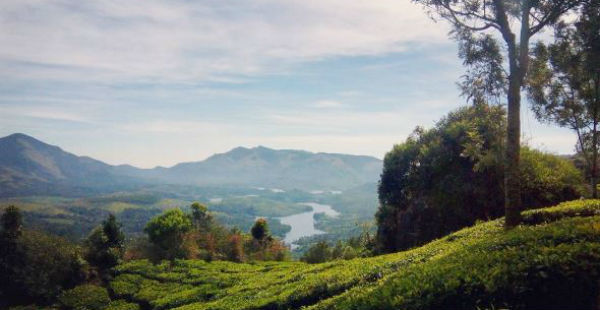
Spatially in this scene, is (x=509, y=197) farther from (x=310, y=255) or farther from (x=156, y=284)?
(x=310, y=255)

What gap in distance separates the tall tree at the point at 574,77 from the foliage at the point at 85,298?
35686mm

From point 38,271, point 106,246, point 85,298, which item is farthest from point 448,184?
point 38,271

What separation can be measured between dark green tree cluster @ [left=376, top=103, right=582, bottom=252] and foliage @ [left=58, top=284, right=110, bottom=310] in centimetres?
2579

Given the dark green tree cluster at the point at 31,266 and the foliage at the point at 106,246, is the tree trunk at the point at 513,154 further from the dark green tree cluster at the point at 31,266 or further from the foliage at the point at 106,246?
the foliage at the point at 106,246

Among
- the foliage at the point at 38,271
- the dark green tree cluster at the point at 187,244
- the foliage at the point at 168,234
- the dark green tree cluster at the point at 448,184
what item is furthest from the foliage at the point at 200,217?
the dark green tree cluster at the point at 448,184

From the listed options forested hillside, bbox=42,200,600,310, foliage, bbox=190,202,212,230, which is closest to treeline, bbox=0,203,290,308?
foliage, bbox=190,202,212,230

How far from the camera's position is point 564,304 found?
8.12 meters

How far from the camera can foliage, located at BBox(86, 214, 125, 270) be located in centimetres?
4444

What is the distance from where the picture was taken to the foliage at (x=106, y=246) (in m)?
44.4

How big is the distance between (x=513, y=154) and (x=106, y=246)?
148 ft

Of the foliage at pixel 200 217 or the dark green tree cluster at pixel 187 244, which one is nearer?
the dark green tree cluster at pixel 187 244

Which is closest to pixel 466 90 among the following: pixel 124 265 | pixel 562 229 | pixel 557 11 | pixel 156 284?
pixel 557 11

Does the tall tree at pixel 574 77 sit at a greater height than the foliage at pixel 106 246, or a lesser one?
greater

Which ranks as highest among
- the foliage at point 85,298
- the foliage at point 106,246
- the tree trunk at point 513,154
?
the tree trunk at point 513,154
